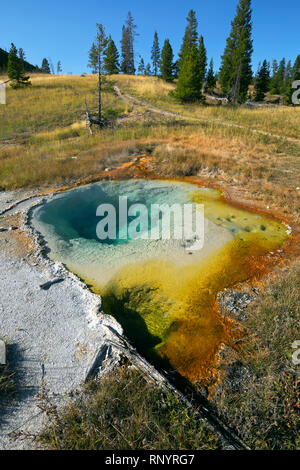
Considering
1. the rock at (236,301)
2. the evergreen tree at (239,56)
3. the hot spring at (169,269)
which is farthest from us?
the evergreen tree at (239,56)

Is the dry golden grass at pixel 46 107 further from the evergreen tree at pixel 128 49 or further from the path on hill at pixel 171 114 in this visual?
the evergreen tree at pixel 128 49

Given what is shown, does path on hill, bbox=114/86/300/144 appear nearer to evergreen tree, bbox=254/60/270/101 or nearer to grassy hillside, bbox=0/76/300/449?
grassy hillside, bbox=0/76/300/449

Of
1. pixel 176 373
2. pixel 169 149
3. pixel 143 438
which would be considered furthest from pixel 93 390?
pixel 169 149

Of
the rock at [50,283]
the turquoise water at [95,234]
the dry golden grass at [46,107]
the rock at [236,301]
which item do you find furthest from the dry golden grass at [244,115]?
the rock at [50,283]

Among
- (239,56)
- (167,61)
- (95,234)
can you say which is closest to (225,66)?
(239,56)

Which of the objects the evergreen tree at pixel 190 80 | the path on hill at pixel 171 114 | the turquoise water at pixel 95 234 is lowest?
the turquoise water at pixel 95 234

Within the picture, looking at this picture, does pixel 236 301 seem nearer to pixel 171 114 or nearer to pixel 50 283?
pixel 50 283

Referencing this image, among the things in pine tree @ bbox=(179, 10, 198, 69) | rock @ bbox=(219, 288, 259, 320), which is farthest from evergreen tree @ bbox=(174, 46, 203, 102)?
rock @ bbox=(219, 288, 259, 320)
